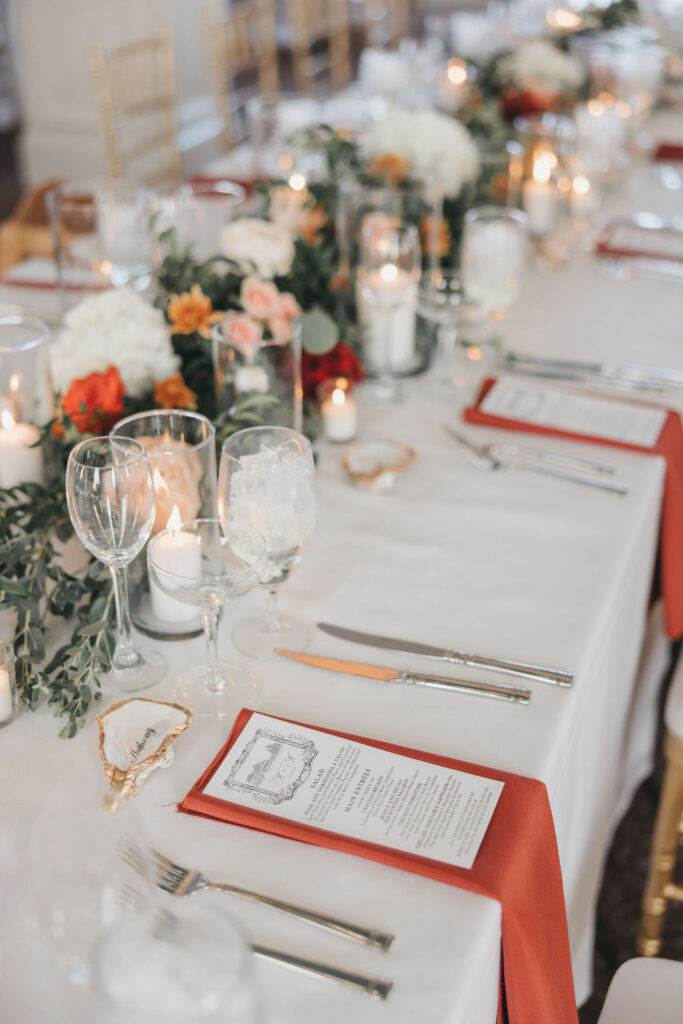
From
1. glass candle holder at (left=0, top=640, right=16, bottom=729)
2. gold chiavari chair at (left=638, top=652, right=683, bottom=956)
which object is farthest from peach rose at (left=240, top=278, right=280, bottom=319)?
gold chiavari chair at (left=638, top=652, right=683, bottom=956)

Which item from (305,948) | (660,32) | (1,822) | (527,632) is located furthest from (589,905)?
(660,32)

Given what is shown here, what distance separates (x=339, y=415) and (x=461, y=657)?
22.9 inches

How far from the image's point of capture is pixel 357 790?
0.98 metres

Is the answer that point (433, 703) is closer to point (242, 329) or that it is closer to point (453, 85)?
point (242, 329)

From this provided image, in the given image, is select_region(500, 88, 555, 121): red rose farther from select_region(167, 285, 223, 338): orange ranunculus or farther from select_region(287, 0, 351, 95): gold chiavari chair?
select_region(287, 0, 351, 95): gold chiavari chair

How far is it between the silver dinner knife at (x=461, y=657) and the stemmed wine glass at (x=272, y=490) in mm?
129

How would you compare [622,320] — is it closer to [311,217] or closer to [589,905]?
[311,217]

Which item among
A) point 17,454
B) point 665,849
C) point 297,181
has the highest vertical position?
point 297,181

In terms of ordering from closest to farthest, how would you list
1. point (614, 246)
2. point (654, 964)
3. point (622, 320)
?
point (654, 964), point (622, 320), point (614, 246)

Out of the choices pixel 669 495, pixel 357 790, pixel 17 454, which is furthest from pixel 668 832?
pixel 17 454

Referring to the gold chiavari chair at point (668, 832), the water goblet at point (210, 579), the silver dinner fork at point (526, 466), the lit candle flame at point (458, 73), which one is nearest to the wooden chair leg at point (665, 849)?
the gold chiavari chair at point (668, 832)

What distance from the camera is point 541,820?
3.18 ft

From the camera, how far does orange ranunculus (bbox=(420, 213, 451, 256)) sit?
2064 millimetres

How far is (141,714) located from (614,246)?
6.37 ft
